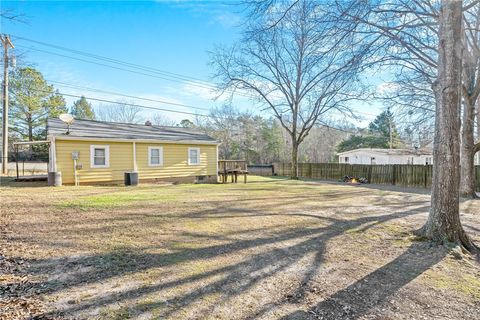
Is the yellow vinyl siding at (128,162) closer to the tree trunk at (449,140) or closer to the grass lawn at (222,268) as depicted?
the grass lawn at (222,268)

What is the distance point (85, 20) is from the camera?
13.2 meters

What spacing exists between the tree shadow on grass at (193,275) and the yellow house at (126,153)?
944cm

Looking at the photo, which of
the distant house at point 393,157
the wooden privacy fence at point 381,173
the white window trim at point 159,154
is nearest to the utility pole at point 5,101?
the white window trim at point 159,154

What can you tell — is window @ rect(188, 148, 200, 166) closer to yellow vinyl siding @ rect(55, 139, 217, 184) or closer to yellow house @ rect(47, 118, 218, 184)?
yellow house @ rect(47, 118, 218, 184)

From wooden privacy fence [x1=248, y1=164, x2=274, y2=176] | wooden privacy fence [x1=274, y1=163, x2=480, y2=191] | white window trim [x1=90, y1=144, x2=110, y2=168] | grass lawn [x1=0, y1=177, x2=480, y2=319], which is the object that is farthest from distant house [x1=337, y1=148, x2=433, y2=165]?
white window trim [x1=90, y1=144, x2=110, y2=168]

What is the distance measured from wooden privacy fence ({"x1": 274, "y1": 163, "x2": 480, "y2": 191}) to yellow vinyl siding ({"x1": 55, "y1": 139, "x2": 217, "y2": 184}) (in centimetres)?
1041

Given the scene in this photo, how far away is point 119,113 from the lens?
39.6 metres

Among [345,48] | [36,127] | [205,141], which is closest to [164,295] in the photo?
[345,48]

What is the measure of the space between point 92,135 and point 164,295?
1122cm

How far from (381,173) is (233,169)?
34.0 feet

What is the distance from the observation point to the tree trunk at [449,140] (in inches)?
178

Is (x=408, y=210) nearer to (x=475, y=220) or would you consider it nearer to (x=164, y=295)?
(x=475, y=220)

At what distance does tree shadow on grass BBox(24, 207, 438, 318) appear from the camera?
247 centimetres

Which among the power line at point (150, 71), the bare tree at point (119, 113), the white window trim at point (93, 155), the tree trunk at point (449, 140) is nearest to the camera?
the tree trunk at point (449, 140)
